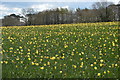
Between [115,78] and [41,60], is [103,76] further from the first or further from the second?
[41,60]

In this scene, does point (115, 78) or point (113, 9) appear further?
point (113, 9)

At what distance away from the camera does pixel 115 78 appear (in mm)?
4805

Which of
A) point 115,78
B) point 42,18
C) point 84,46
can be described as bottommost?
point 115,78

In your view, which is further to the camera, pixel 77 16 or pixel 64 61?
pixel 77 16

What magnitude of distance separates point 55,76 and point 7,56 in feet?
9.62

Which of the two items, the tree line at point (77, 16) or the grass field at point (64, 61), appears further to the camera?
the tree line at point (77, 16)

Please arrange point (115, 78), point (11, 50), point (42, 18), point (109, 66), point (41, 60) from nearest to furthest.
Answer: point (115, 78)
point (109, 66)
point (41, 60)
point (11, 50)
point (42, 18)

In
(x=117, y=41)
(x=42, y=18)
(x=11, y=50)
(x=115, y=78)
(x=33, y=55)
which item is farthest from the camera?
(x=42, y=18)

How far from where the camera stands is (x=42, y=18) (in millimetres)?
24016

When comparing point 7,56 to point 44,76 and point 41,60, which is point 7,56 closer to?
point 41,60

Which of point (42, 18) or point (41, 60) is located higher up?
point (42, 18)

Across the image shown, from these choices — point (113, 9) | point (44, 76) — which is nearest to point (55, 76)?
point (44, 76)

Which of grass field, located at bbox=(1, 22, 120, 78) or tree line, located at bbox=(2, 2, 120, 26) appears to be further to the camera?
tree line, located at bbox=(2, 2, 120, 26)

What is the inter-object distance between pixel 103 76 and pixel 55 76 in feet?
4.39
